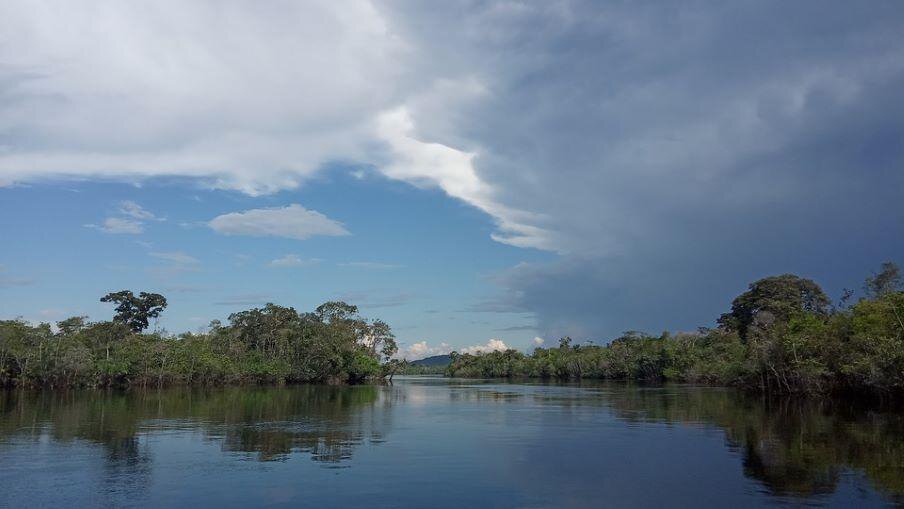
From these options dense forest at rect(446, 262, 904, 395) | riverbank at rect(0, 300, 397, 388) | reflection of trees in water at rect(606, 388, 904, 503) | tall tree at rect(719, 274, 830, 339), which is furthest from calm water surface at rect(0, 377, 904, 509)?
tall tree at rect(719, 274, 830, 339)


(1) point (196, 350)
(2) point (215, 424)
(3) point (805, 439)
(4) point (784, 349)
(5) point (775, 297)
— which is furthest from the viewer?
(5) point (775, 297)

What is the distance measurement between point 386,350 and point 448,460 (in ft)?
281

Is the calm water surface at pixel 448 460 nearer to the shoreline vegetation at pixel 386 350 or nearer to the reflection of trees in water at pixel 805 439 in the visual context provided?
the reflection of trees in water at pixel 805 439

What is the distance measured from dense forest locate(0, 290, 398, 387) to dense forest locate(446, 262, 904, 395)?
50450 millimetres

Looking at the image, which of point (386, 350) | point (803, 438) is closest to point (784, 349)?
point (803, 438)

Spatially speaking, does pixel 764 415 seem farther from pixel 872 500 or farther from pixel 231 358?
pixel 231 358

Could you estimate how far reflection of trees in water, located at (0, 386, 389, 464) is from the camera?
23.3 meters

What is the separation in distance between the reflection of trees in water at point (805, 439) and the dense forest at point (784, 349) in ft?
11.5

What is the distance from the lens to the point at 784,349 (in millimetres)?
54312

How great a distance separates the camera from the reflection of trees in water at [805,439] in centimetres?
1758

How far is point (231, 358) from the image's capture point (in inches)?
3607

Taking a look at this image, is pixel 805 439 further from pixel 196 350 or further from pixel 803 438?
pixel 196 350

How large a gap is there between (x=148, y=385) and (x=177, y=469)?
6751cm

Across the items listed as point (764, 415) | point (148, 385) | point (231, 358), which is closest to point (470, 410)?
point (764, 415)
